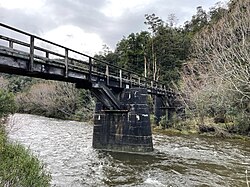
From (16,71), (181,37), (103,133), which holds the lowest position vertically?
(103,133)

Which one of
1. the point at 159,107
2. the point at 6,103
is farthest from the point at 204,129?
the point at 6,103

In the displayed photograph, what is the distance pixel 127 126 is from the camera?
549 inches

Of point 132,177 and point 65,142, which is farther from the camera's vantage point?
point 65,142

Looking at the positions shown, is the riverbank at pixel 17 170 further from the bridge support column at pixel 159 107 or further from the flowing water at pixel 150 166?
the bridge support column at pixel 159 107

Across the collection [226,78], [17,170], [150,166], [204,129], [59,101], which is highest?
[226,78]

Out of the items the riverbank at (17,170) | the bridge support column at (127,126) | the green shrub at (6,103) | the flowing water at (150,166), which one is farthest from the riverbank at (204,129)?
the riverbank at (17,170)

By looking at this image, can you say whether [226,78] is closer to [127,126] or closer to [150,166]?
[127,126]

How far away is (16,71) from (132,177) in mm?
5151

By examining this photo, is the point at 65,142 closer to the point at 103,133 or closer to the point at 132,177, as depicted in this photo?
the point at 103,133

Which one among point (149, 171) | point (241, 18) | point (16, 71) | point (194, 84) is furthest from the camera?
point (194, 84)

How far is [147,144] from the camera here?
13727 millimetres

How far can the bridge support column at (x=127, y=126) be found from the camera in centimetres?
1374

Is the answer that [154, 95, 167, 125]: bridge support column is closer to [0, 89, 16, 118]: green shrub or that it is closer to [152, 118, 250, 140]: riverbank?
[152, 118, 250, 140]: riverbank

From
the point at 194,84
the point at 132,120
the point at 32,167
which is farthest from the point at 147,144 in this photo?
the point at 194,84
